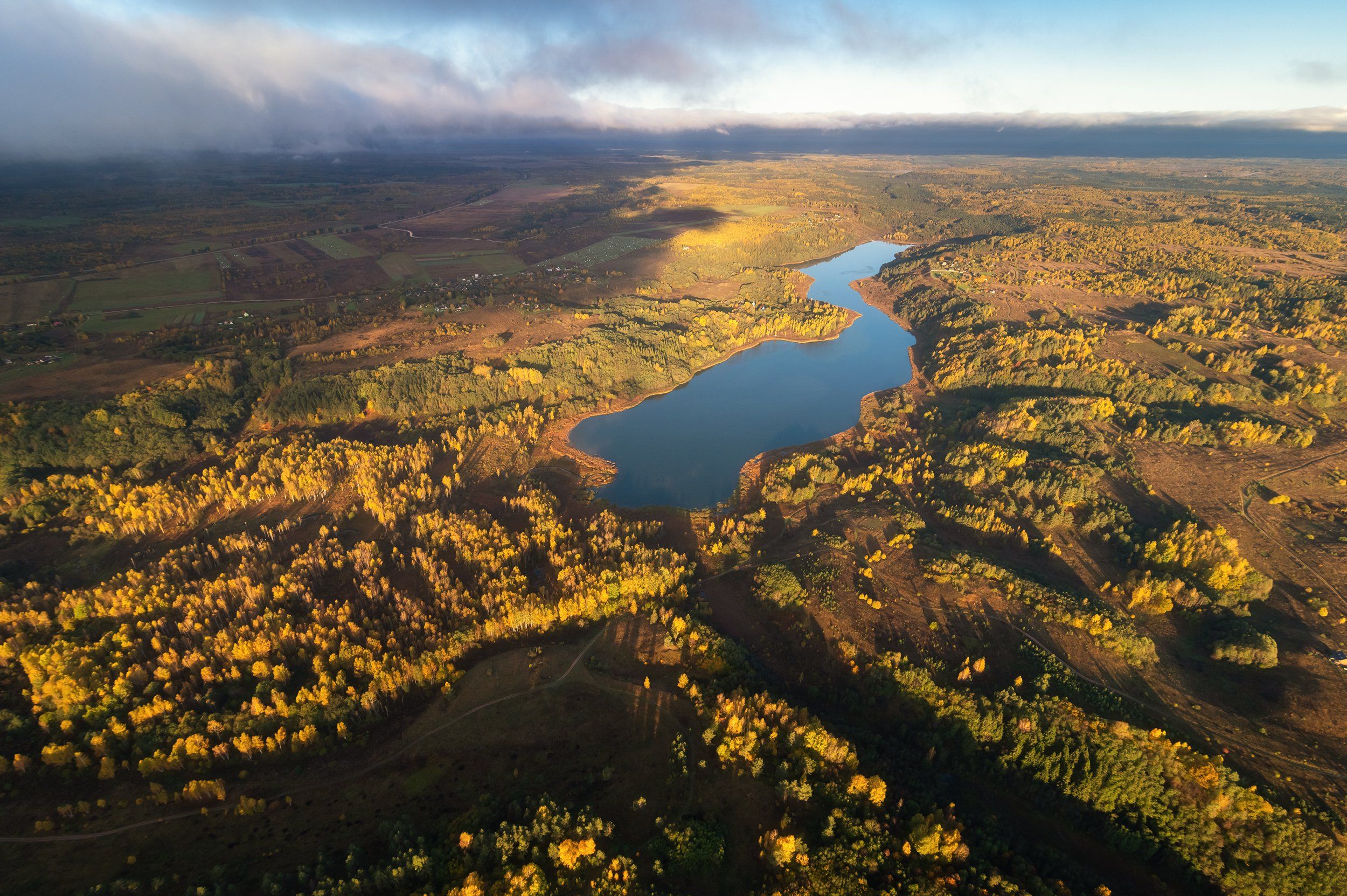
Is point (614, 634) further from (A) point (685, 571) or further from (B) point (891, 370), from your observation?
(B) point (891, 370)

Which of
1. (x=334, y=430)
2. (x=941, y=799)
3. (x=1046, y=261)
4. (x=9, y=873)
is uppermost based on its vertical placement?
(x=1046, y=261)

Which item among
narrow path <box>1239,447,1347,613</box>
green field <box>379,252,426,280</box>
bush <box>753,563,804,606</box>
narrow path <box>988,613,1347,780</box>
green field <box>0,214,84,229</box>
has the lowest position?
narrow path <box>988,613,1347,780</box>

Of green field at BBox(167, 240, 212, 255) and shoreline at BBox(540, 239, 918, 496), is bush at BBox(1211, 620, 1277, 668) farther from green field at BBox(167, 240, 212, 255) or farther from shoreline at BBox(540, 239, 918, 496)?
green field at BBox(167, 240, 212, 255)

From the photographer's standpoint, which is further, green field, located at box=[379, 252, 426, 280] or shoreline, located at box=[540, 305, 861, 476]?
green field, located at box=[379, 252, 426, 280]

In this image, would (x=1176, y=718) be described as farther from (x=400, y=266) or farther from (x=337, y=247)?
(x=337, y=247)

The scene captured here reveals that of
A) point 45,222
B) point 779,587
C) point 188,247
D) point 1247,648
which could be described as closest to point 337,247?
point 188,247

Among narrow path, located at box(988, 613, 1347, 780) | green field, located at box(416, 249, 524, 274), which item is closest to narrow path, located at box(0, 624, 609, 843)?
narrow path, located at box(988, 613, 1347, 780)

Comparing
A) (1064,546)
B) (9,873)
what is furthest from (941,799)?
(9,873)

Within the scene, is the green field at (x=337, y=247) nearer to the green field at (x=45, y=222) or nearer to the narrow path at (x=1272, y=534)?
the green field at (x=45, y=222)
